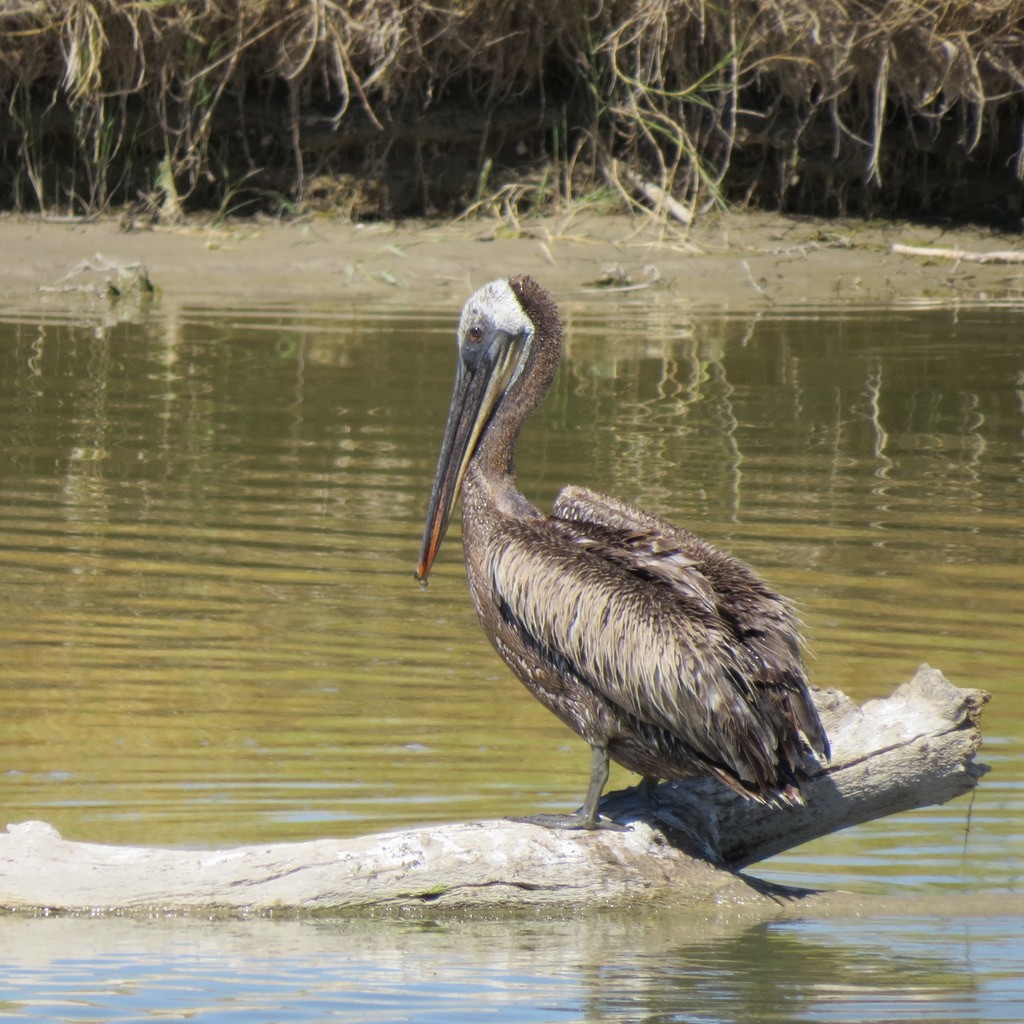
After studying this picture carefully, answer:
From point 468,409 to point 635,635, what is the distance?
41.2 inches

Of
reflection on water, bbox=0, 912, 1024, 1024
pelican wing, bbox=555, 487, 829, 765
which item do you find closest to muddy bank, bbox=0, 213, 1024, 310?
pelican wing, bbox=555, 487, 829, 765

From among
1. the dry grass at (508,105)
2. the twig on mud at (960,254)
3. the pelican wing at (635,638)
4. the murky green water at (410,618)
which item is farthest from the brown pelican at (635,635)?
the twig on mud at (960,254)

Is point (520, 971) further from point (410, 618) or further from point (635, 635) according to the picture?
point (410, 618)

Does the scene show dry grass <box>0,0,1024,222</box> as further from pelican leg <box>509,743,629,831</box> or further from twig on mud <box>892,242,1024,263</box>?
pelican leg <box>509,743,629,831</box>

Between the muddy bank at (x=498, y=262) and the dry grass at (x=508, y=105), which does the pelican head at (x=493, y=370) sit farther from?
the dry grass at (x=508, y=105)

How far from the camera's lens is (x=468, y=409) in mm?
4895

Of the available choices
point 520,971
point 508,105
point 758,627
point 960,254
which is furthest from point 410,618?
point 508,105

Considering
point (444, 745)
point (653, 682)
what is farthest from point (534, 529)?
point (444, 745)

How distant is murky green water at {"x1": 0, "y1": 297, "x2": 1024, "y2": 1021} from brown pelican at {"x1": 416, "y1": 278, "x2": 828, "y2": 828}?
41 cm

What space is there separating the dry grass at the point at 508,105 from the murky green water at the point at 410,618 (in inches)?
98.0

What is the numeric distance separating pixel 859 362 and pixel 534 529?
6829 mm

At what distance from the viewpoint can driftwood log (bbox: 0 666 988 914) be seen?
12.5 ft

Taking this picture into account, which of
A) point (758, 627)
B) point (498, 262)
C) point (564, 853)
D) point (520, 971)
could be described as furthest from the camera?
point (498, 262)

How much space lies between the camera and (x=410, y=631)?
20.2 ft
